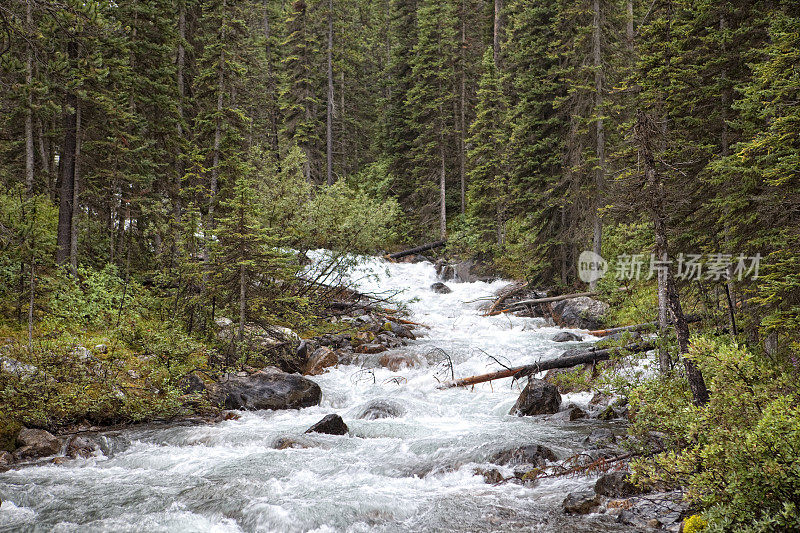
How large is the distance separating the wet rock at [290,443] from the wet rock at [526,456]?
3.54 m

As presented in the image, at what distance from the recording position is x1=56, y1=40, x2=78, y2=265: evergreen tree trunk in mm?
14258

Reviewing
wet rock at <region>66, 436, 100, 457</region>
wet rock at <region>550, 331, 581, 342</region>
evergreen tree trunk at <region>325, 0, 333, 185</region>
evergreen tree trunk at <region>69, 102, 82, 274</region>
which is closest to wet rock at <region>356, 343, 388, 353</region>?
wet rock at <region>550, 331, 581, 342</region>

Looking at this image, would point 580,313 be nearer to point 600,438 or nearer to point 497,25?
→ point 600,438

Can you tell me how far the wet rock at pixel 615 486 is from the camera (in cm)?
667

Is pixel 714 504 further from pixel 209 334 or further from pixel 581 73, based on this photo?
pixel 581 73

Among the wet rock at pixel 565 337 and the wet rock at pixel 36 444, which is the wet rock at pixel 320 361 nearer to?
the wet rock at pixel 36 444

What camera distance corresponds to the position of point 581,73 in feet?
63.5

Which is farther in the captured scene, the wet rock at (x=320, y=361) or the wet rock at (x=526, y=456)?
the wet rock at (x=320, y=361)

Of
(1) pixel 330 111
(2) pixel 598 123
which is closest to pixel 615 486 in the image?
(2) pixel 598 123

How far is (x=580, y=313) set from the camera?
18516 mm

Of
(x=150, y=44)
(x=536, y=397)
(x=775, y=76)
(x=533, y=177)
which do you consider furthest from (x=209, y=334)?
(x=533, y=177)

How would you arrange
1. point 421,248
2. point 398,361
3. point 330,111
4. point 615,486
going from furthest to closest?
point 330,111
point 421,248
point 398,361
point 615,486

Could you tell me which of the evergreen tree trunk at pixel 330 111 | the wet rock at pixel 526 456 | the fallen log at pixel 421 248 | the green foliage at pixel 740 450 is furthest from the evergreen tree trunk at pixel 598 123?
the evergreen tree trunk at pixel 330 111

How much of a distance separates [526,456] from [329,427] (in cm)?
394
